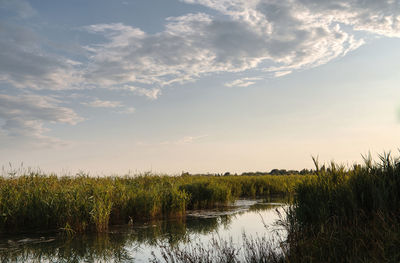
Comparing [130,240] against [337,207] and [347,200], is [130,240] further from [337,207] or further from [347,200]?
[347,200]

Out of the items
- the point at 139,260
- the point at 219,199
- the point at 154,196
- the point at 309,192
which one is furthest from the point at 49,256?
the point at 219,199

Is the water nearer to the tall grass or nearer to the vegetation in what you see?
the vegetation

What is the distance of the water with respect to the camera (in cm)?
905

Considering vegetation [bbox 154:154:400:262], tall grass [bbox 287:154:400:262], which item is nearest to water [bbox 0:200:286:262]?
vegetation [bbox 154:154:400:262]

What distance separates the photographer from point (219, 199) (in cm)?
2047

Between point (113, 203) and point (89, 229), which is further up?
point (113, 203)

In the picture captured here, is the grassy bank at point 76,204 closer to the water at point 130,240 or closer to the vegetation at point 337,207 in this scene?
the water at point 130,240

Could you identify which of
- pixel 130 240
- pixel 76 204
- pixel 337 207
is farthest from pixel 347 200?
pixel 76 204

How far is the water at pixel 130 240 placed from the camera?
9055mm

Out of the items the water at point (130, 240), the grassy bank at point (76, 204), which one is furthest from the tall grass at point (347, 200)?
the grassy bank at point (76, 204)

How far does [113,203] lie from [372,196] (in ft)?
33.0

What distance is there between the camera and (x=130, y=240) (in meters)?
10.9

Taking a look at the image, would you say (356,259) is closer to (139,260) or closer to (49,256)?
(139,260)

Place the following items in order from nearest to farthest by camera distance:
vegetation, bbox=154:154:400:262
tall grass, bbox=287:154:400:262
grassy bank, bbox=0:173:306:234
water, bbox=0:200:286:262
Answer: vegetation, bbox=154:154:400:262 → tall grass, bbox=287:154:400:262 → water, bbox=0:200:286:262 → grassy bank, bbox=0:173:306:234
